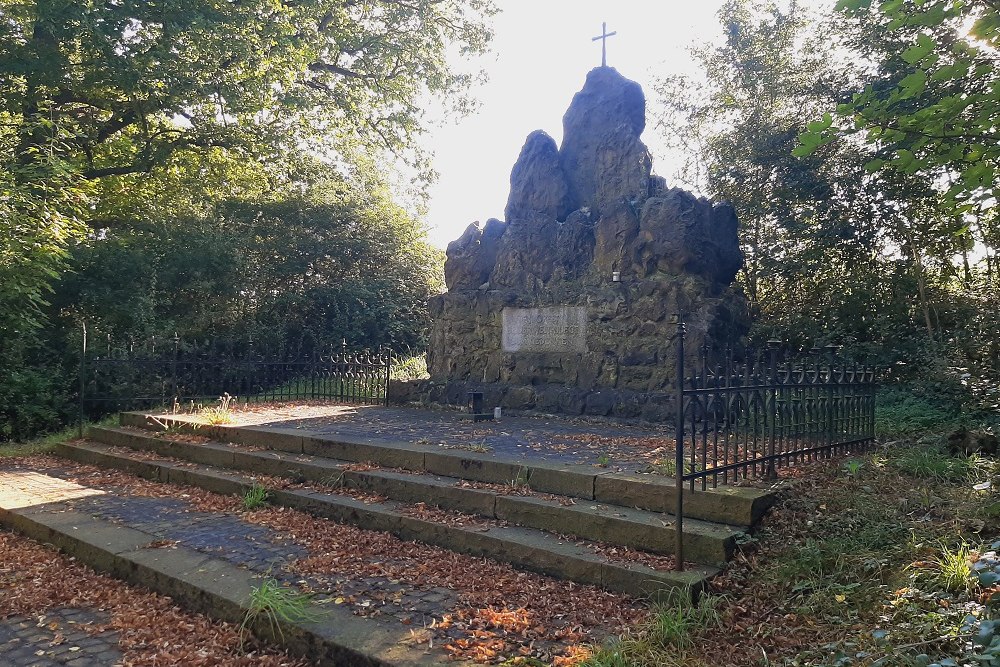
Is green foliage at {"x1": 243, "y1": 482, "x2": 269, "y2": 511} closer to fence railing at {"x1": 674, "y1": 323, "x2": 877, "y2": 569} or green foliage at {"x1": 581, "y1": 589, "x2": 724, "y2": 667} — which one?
fence railing at {"x1": 674, "y1": 323, "x2": 877, "y2": 569}

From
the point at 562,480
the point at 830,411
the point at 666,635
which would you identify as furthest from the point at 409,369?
the point at 666,635

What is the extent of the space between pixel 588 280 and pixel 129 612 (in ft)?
24.3

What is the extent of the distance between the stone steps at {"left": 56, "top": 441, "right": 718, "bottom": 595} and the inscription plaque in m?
4.87

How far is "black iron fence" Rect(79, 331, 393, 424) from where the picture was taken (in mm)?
11914

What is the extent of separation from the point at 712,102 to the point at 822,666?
1338 centimetres

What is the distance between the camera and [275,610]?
3.75 m

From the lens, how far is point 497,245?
11.6m

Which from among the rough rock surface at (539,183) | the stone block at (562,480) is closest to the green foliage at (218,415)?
the stone block at (562,480)

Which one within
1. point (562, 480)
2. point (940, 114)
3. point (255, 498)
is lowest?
point (255, 498)

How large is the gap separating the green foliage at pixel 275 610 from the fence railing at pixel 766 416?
86.1 inches

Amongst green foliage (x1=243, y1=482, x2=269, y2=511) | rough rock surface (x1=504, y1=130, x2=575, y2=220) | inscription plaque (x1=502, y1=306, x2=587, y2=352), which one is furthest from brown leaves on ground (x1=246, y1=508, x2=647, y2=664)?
rough rock surface (x1=504, y1=130, x2=575, y2=220)

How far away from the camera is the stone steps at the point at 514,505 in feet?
14.1

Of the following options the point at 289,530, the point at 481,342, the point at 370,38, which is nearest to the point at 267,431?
the point at 289,530

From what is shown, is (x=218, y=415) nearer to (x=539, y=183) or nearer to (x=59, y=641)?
(x=59, y=641)
